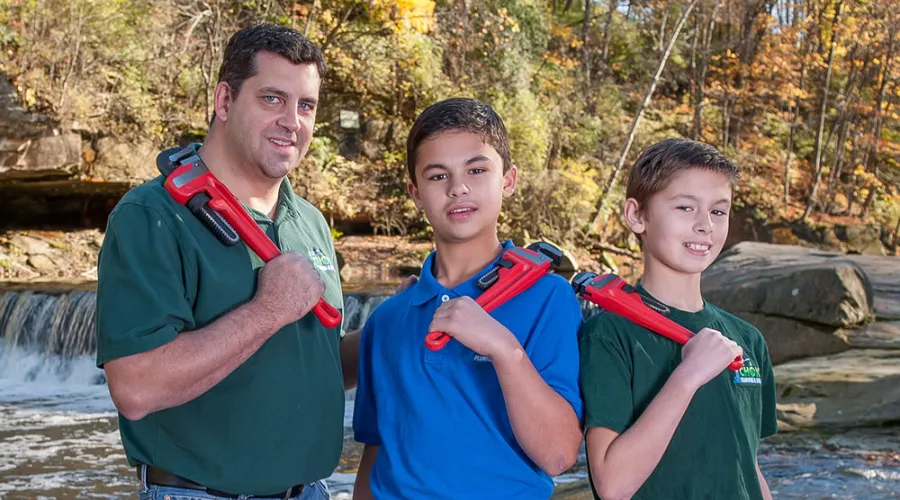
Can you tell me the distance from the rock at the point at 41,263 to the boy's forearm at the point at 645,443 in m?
15.1

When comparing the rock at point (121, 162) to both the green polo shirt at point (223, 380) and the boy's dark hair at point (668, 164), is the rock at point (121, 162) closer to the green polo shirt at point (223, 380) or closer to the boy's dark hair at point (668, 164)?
the green polo shirt at point (223, 380)

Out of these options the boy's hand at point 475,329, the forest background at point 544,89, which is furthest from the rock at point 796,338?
the forest background at point 544,89

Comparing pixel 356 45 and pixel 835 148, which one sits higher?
pixel 356 45

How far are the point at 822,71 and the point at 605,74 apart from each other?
5.83 meters

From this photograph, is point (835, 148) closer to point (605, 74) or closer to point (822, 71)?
point (822, 71)

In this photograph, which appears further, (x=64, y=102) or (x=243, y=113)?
(x=64, y=102)

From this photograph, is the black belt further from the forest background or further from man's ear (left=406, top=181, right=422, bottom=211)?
the forest background

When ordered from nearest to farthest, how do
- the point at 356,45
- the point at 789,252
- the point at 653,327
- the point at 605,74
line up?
the point at 653,327 < the point at 789,252 < the point at 356,45 < the point at 605,74

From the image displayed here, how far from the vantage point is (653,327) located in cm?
228

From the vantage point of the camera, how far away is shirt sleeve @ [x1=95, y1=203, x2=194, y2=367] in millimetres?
2148

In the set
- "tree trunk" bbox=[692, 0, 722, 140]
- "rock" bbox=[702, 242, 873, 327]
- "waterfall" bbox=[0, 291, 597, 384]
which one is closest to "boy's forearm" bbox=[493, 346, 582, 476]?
"rock" bbox=[702, 242, 873, 327]

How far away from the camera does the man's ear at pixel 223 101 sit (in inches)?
104

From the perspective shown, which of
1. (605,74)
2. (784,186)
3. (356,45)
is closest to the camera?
(356,45)

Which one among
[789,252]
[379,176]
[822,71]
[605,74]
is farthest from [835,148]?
[789,252]
